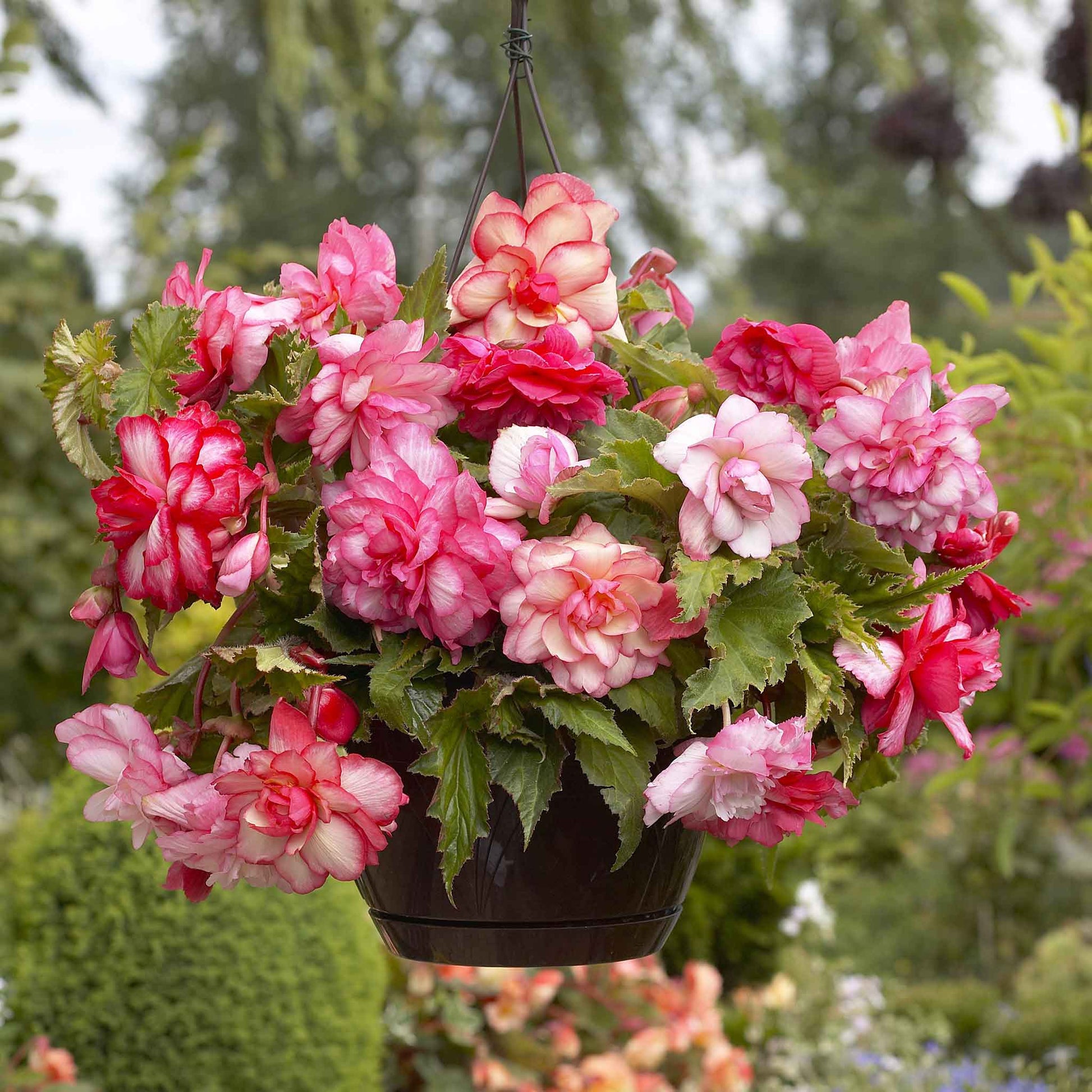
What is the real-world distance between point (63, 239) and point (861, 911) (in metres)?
4.90

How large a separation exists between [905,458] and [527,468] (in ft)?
0.84

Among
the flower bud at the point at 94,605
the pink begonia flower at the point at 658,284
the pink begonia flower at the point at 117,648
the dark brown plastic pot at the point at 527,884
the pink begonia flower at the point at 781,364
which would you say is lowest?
Result: the dark brown plastic pot at the point at 527,884

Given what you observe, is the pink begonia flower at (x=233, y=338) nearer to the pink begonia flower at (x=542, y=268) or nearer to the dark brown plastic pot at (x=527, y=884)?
the pink begonia flower at (x=542, y=268)

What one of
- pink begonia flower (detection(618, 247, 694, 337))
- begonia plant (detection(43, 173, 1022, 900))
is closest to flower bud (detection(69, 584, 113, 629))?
begonia plant (detection(43, 173, 1022, 900))

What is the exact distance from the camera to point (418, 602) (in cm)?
74

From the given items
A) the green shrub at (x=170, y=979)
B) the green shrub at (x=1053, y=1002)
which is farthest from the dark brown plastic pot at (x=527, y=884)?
the green shrub at (x=1053, y=1002)

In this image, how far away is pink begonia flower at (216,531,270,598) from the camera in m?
0.73

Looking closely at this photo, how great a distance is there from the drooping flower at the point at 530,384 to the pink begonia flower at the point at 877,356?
176 millimetres

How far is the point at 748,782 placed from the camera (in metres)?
0.76

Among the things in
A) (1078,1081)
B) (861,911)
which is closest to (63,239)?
(861,911)

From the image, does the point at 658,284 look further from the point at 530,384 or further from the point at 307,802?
the point at 307,802

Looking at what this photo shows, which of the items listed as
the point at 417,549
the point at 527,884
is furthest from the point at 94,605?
the point at 527,884

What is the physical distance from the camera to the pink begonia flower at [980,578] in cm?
92

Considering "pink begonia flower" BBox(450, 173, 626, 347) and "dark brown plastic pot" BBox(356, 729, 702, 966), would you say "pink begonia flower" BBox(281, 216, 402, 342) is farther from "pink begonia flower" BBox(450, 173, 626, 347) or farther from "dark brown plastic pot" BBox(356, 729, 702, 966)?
"dark brown plastic pot" BBox(356, 729, 702, 966)
